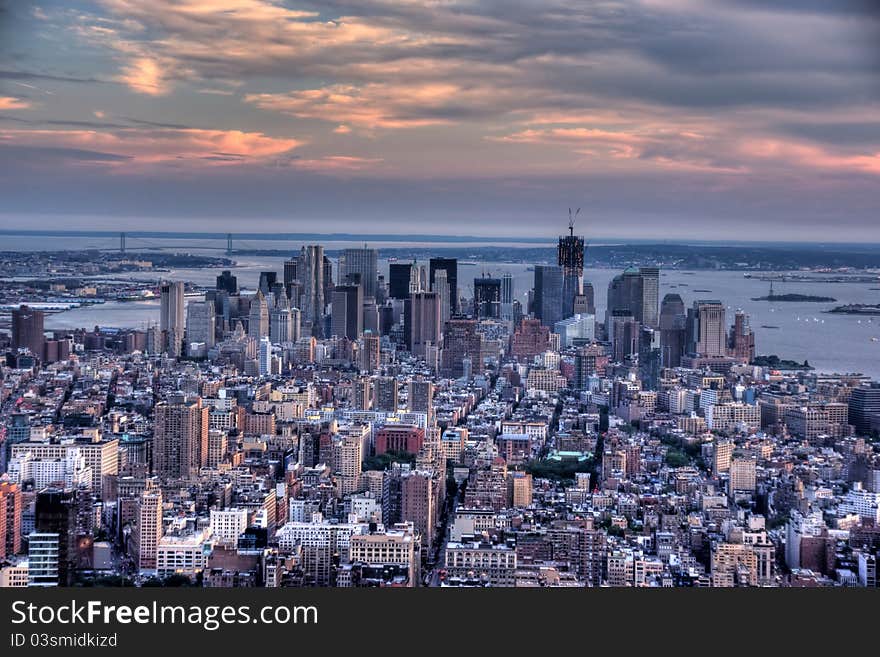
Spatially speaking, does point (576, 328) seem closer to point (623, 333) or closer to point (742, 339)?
point (623, 333)

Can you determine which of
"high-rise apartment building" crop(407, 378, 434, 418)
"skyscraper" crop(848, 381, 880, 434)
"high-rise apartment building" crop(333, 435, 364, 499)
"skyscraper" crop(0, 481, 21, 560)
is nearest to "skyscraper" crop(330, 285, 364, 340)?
"high-rise apartment building" crop(407, 378, 434, 418)

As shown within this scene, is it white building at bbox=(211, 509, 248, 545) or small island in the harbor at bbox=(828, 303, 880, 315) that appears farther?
small island in the harbor at bbox=(828, 303, 880, 315)

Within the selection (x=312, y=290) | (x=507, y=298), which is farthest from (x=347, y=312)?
(x=507, y=298)

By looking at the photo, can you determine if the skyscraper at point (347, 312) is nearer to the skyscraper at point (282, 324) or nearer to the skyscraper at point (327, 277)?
the skyscraper at point (327, 277)

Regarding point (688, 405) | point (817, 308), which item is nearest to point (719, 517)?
point (688, 405)

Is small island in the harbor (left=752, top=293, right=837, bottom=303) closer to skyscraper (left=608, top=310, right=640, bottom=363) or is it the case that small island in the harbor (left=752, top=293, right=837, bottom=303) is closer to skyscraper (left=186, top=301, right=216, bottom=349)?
skyscraper (left=608, top=310, right=640, bottom=363)
